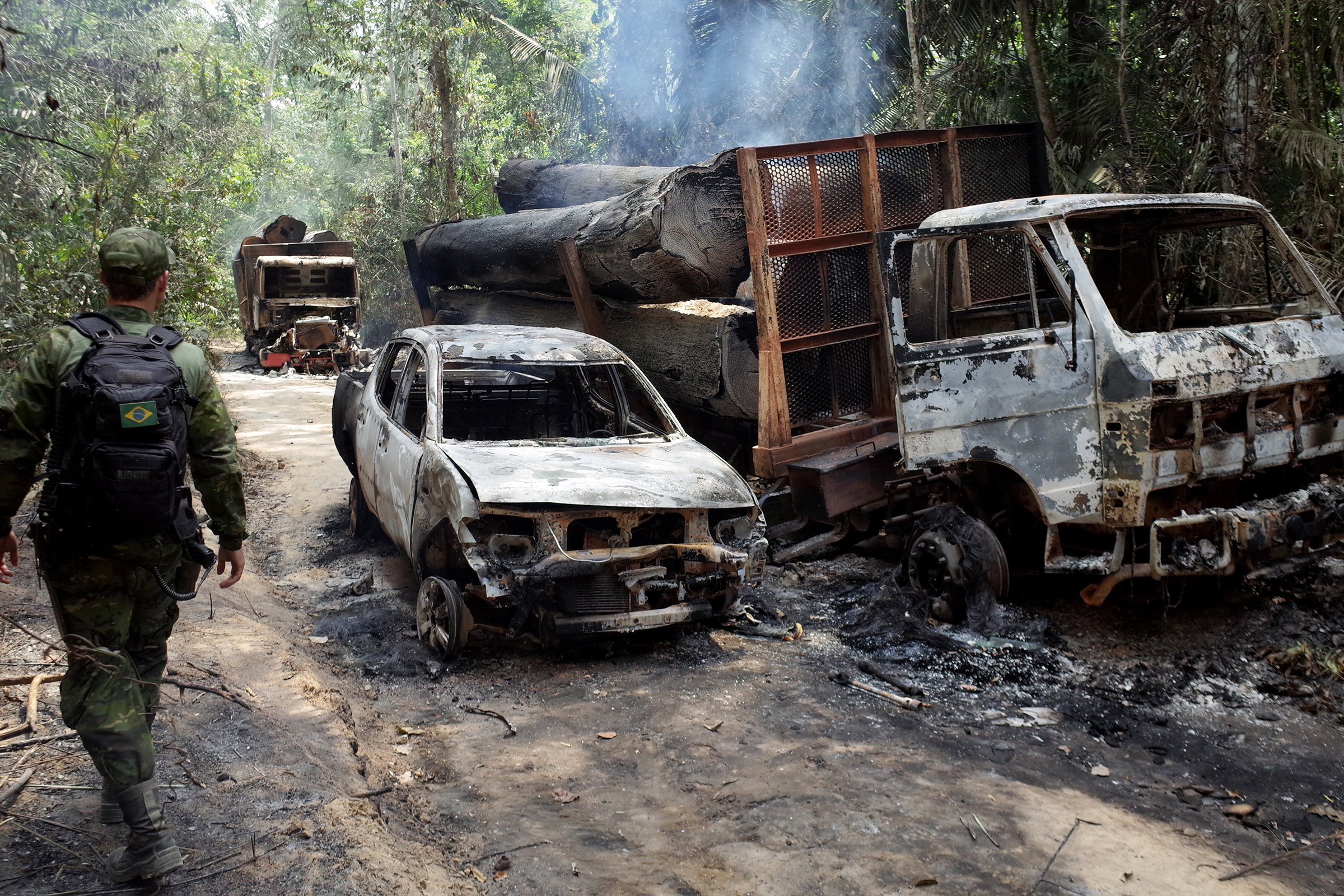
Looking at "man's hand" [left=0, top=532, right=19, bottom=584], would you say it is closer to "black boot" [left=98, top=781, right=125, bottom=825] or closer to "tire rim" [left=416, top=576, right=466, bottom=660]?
"black boot" [left=98, top=781, right=125, bottom=825]

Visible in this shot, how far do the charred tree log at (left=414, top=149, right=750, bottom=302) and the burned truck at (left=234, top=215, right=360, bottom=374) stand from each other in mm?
10912

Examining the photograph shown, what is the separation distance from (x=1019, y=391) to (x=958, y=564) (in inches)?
37.3

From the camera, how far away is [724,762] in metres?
3.82

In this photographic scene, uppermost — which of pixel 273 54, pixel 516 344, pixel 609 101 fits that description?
pixel 273 54

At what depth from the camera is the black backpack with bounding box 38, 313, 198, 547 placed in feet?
9.02

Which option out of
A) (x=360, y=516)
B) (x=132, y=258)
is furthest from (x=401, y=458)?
(x=132, y=258)

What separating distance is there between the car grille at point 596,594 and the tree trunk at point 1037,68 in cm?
790

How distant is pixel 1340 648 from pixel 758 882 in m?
3.20

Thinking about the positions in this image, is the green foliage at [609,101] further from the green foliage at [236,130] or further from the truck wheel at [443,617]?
the truck wheel at [443,617]

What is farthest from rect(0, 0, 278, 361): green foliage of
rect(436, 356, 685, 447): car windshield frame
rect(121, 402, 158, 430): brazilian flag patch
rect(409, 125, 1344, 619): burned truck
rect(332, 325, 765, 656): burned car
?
rect(409, 125, 1344, 619): burned truck

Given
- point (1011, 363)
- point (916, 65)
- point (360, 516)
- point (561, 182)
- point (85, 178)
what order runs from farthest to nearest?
point (561, 182), point (916, 65), point (85, 178), point (360, 516), point (1011, 363)

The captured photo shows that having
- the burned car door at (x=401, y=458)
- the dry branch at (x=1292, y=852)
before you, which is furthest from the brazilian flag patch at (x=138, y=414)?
the dry branch at (x=1292, y=852)

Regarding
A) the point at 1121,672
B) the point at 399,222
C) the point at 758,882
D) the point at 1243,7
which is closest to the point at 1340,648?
the point at 1121,672

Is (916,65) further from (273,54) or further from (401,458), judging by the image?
(273,54)
